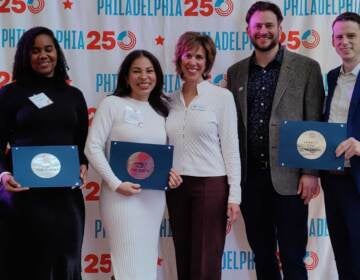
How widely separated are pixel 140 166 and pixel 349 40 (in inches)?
45.1

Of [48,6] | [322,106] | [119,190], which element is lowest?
[119,190]

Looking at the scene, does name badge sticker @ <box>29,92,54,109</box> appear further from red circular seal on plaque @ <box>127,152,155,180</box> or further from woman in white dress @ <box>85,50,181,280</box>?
red circular seal on plaque @ <box>127,152,155,180</box>

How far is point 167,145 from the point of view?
7.13ft

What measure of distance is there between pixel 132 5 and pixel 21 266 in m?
1.65

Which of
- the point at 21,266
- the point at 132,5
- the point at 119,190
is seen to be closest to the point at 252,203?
the point at 119,190

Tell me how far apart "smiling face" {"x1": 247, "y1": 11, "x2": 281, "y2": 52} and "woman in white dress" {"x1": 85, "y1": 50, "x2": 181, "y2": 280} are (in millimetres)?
541

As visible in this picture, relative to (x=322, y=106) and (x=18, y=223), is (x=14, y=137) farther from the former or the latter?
(x=322, y=106)

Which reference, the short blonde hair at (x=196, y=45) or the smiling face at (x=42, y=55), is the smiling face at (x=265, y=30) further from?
the smiling face at (x=42, y=55)

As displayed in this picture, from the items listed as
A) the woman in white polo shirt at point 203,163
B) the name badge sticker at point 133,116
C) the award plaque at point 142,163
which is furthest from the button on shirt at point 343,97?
the name badge sticker at point 133,116

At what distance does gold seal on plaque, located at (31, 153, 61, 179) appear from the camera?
2.03 m

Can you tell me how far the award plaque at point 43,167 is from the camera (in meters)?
2.02

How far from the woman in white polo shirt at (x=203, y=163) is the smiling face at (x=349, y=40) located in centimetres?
58

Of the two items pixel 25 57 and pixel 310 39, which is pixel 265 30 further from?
pixel 25 57

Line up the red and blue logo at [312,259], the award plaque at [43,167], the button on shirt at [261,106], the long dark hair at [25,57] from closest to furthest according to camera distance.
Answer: the award plaque at [43,167] < the long dark hair at [25,57] < the button on shirt at [261,106] < the red and blue logo at [312,259]
